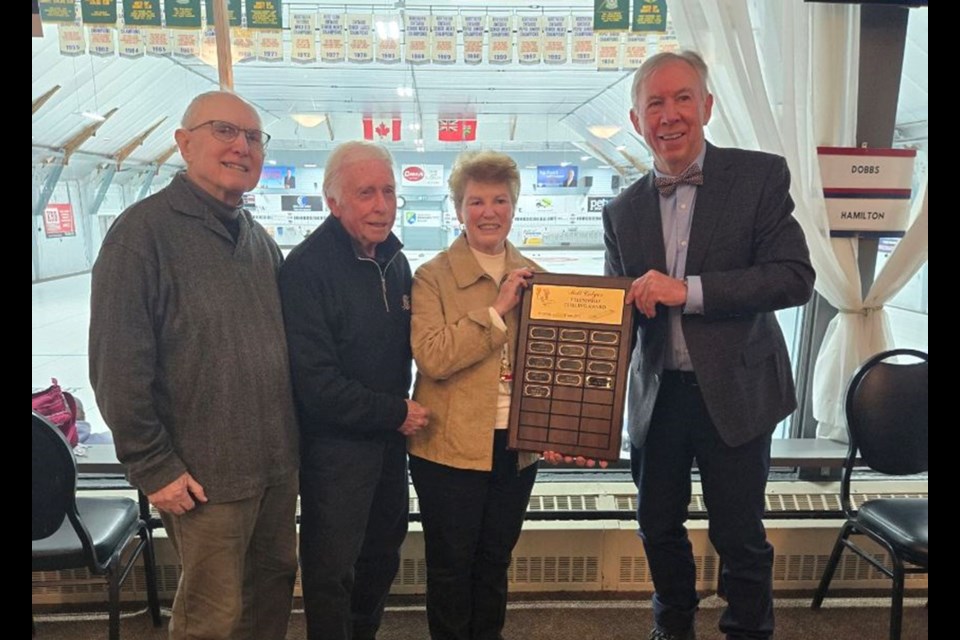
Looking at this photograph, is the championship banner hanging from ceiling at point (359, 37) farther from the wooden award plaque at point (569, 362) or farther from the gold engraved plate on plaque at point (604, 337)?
the gold engraved plate on plaque at point (604, 337)

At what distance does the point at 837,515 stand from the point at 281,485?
2.41m

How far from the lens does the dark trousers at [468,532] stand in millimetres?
1708

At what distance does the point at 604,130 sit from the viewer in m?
2.62

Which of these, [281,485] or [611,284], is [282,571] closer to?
[281,485]

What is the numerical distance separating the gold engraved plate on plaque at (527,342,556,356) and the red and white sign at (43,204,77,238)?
7.42ft

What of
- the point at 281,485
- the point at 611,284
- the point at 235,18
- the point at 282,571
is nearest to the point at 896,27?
the point at 611,284

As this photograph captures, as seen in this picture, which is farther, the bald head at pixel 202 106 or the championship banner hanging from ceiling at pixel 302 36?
the championship banner hanging from ceiling at pixel 302 36

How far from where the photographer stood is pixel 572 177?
257 centimetres

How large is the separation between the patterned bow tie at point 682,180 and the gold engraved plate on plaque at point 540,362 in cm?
63

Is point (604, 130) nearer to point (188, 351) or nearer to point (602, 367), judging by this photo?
point (602, 367)

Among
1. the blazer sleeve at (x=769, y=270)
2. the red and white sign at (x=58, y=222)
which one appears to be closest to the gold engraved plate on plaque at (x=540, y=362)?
the blazer sleeve at (x=769, y=270)

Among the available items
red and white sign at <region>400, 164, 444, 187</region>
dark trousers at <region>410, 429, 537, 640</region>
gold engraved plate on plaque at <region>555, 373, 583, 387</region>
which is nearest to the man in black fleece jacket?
dark trousers at <region>410, 429, 537, 640</region>

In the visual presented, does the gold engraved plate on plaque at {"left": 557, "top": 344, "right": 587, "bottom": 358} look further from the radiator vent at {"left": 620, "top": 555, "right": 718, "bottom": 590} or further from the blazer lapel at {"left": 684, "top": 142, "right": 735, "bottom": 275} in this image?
the radiator vent at {"left": 620, "top": 555, "right": 718, "bottom": 590}

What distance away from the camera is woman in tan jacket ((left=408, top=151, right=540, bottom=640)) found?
1617 millimetres
